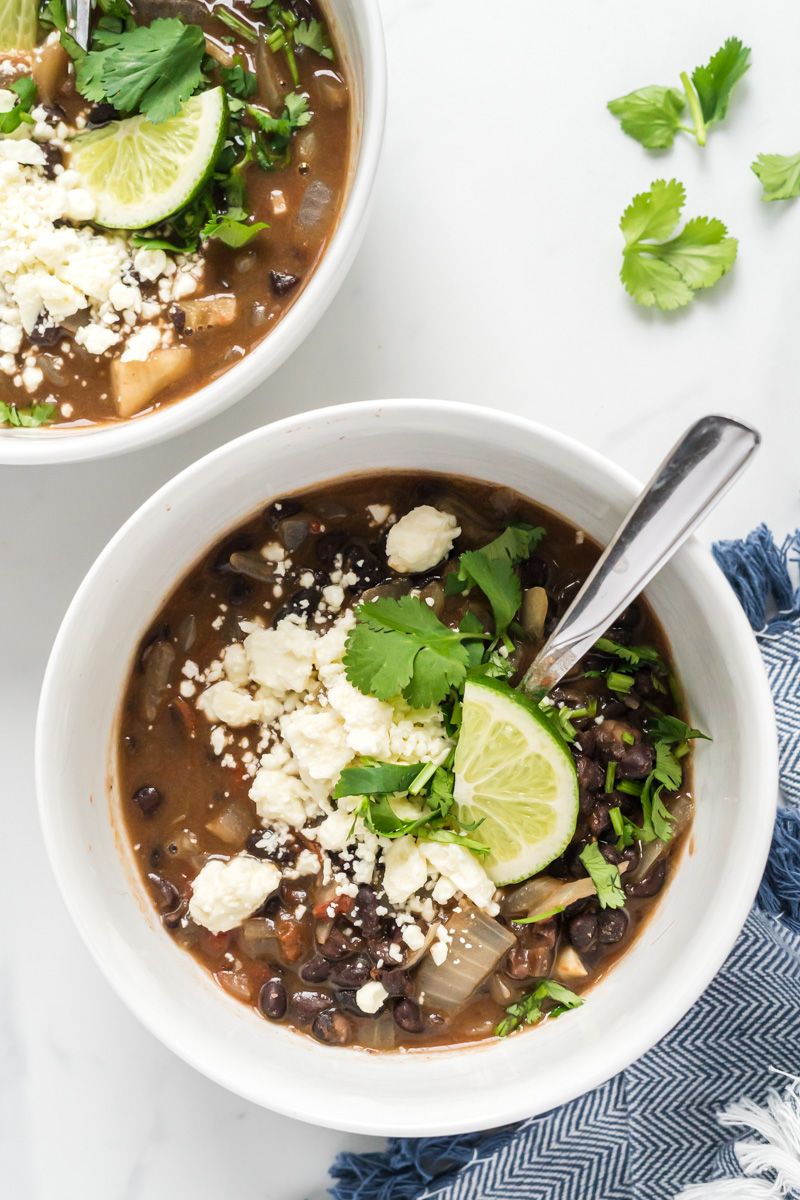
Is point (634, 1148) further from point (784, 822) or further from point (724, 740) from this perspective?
point (724, 740)

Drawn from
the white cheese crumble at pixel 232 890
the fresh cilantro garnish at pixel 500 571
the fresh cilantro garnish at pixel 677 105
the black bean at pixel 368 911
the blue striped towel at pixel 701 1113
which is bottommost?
the blue striped towel at pixel 701 1113

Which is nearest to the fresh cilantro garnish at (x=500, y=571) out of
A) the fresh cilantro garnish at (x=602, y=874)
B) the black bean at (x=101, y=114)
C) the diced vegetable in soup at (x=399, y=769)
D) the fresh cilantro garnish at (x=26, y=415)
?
the diced vegetable in soup at (x=399, y=769)

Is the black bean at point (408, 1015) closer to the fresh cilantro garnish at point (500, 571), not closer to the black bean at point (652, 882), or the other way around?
the black bean at point (652, 882)

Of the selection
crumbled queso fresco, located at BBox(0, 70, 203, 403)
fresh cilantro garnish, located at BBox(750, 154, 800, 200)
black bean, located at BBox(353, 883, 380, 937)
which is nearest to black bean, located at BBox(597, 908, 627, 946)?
black bean, located at BBox(353, 883, 380, 937)

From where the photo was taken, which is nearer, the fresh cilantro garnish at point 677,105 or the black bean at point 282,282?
the black bean at point 282,282

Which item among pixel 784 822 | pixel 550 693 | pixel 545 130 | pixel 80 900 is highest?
pixel 545 130

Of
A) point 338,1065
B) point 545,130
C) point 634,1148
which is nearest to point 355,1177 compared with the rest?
point 338,1065
